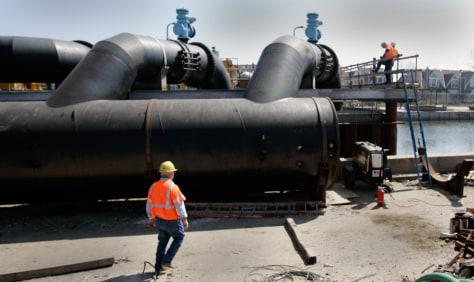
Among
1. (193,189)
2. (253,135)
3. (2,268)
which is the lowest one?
(2,268)

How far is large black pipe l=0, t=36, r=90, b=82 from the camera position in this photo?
35.9ft

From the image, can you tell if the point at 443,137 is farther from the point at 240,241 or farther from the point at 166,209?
the point at 166,209

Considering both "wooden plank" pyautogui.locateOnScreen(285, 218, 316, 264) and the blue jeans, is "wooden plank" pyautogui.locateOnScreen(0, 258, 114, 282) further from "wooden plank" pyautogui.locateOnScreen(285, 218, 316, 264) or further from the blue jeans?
"wooden plank" pyautogui.locateOnScreen(285, 218, 316, 264)

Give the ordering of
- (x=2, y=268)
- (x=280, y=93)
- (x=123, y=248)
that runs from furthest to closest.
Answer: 1. (x=280, y=93)
2. (x=123, y=248)
3. (x=2, y=268)

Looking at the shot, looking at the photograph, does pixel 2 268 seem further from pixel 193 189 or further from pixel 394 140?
pixel 394 140

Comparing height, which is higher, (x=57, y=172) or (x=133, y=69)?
(x=133, y=69)

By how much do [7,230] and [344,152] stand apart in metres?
9.59

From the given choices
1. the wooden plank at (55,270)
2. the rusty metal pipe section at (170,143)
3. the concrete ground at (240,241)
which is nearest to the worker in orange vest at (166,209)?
the concrete ground at (240,241)

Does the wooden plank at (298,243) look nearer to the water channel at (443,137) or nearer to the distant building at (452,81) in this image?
the water channel at (443,137)

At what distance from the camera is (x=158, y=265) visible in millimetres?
5000

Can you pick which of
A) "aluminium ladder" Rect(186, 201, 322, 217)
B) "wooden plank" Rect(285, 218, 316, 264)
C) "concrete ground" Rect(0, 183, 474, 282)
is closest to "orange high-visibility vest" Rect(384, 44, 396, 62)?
"concrete ground" Rect(0, 183, 474, 282)

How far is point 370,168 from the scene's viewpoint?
9086 mm

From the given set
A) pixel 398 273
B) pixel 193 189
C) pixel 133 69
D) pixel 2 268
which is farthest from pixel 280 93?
pixel 2 268

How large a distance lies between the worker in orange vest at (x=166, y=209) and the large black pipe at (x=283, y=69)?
365 cm
